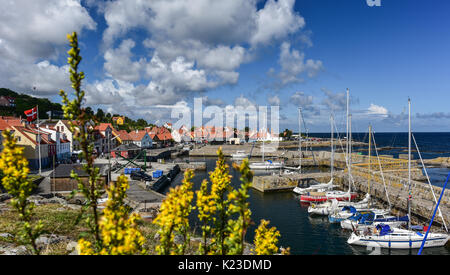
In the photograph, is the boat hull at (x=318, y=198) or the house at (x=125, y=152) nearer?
the boat hull at (x=318, y=198)

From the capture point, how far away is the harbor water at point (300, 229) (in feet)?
74.0

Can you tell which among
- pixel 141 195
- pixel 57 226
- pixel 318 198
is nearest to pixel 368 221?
pixel 318 198

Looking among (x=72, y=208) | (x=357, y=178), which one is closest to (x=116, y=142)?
(x=72, y=208)

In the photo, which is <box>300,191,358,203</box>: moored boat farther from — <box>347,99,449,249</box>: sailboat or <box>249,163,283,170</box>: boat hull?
<box>249,163,283,170</box>: boat hull

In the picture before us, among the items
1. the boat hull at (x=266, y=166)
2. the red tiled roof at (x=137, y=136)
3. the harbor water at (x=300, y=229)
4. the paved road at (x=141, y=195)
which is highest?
the red tiled roof at (x=137, y=136)

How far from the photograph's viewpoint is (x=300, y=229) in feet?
89.9

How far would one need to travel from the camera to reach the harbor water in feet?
74.0

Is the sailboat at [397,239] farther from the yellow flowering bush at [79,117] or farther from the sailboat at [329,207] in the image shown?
the yellow flowering bush at [79,117]

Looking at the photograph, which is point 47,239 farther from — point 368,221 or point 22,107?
point 22,107

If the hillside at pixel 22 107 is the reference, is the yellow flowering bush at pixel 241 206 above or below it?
below

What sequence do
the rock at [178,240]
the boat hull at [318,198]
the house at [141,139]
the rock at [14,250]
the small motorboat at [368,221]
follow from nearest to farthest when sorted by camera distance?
the rock at [14,250]
the rock at [178,240]
the small motorboat at [368,221]
the boat hull at [318,198]
the house at [141,139]

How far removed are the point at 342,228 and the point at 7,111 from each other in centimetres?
13981

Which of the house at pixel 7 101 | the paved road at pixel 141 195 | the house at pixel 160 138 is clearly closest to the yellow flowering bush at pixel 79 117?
the paved road at pixel 141 195
